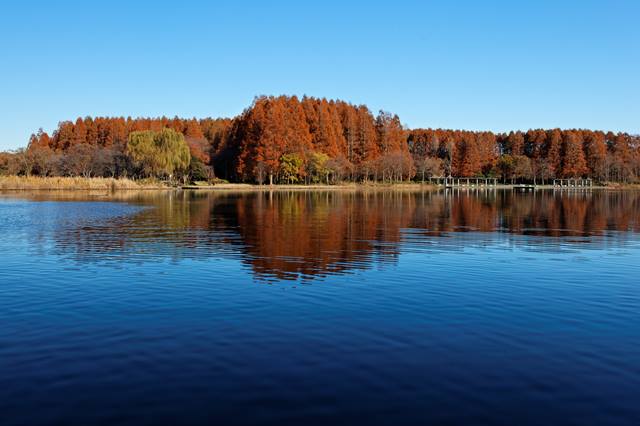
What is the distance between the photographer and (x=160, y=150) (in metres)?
99.3

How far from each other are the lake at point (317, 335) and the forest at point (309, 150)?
85.5 meters

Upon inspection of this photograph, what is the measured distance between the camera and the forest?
375 ft

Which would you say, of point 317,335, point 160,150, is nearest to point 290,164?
point 160,150

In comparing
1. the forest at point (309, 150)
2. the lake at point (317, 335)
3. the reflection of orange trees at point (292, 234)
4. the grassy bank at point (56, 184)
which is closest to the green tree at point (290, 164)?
the forest at point (309, 150)

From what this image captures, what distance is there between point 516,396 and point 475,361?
1.45 meters

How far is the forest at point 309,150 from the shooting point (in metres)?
114

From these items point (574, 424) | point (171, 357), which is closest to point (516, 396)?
point (574, 424)

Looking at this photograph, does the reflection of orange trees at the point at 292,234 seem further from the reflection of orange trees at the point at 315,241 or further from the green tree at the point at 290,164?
the green tree at the point at 290,164

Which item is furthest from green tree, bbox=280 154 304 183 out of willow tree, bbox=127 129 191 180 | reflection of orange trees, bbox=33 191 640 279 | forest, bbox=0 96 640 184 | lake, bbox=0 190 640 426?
lake, bbox=0 190 640 426

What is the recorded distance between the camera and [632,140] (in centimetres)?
17850

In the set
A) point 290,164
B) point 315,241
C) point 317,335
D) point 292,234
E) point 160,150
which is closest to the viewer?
point 317,335

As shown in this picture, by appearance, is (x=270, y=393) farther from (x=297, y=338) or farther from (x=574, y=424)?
(x=574, y=424)

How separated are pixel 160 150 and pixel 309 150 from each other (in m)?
34.0

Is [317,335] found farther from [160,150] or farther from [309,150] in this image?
[309,150]
